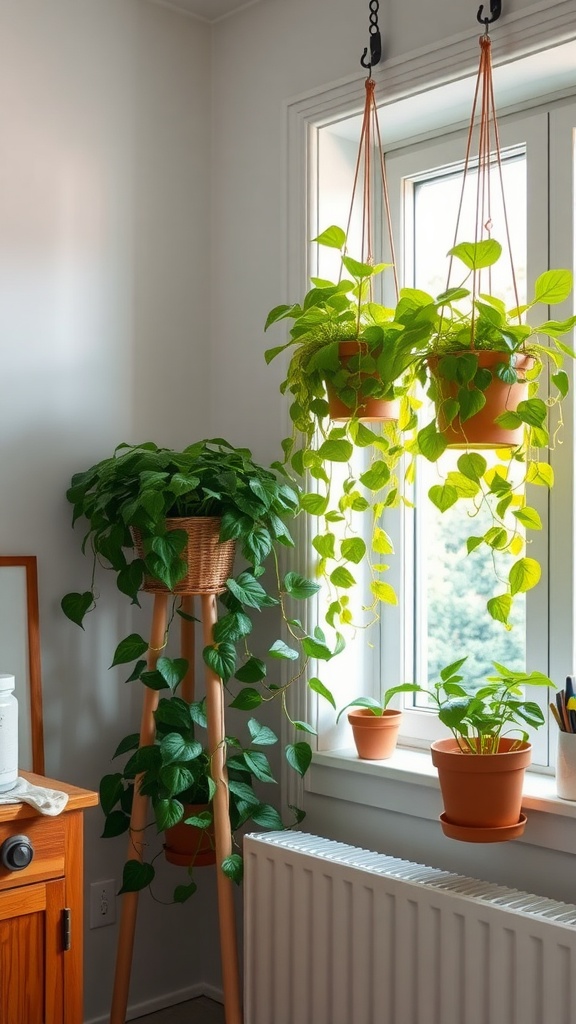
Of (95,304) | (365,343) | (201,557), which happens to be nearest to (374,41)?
(365,343)

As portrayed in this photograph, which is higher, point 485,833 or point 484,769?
point 484,769

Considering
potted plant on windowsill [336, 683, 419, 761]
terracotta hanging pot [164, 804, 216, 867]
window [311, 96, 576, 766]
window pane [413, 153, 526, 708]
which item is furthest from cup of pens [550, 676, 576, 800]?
terracotta hanging pot [164, 804, 216, 867]

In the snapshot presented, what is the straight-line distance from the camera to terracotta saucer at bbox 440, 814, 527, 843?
72.1 inches

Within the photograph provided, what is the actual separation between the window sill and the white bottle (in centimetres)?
75

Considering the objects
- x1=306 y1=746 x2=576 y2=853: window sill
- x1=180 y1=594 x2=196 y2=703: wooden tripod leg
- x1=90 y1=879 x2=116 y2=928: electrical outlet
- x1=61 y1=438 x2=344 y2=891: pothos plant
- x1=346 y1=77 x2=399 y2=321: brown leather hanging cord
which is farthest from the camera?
x1=180 y1=594 x2=196 y2=703: wooden tripod leg

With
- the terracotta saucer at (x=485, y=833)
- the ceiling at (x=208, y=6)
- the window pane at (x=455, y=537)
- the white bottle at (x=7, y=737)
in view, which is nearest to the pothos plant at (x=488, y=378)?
the window pane at (x=455, y=537)

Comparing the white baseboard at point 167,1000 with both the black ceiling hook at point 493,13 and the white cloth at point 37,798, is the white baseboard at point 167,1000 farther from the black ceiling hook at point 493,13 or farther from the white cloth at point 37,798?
the black ceiling hook at point 493,13

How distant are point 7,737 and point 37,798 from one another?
0.12 metres

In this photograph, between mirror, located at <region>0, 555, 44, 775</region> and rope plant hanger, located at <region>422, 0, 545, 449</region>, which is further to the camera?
mirror, located at <region>0, 555, 44, 775</region>

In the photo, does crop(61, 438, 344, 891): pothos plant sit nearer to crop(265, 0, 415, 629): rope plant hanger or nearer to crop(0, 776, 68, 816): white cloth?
crop(265, 0, 415, 629): rope plant hanger

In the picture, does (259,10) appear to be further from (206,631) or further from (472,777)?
(472,777)

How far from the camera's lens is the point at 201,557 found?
2.16m

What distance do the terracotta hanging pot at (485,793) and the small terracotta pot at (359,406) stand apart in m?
0.64

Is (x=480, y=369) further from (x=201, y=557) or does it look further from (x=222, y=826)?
(x=222, y=826)
